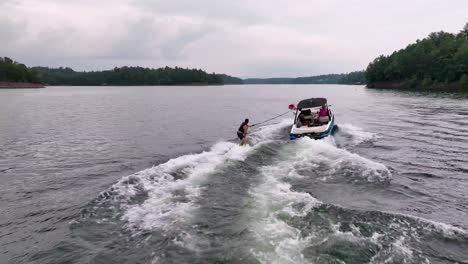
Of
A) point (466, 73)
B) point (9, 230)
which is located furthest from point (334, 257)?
point (466, 73)

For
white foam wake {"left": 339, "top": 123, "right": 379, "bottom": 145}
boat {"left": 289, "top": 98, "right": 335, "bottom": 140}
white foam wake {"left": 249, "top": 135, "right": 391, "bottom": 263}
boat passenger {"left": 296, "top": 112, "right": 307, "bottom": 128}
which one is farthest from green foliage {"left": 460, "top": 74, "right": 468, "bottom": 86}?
white foam wake {"left": 249, "top": 135, "right": 391, "bottom": 263}

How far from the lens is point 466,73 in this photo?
8725cm

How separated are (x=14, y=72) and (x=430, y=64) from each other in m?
146

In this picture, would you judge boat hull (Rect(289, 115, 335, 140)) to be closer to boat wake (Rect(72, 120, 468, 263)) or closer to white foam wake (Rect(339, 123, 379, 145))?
white foam wake (Rect(339, 123, 379, 145))

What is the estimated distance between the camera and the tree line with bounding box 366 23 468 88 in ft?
294

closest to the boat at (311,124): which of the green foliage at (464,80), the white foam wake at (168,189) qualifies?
the white foam wake at (168,189)

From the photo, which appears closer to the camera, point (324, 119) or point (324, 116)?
point (324, 119)

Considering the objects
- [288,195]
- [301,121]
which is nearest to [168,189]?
[288,195]

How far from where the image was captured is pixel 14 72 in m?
127

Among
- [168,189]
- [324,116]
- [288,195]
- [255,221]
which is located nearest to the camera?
[255,221]

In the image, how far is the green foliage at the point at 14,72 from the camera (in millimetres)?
122688

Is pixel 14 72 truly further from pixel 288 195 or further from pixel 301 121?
pixel 288 195

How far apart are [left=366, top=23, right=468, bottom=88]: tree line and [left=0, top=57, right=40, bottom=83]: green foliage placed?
138256 mm

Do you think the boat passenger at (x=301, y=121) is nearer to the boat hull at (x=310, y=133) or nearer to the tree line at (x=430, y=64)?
the boat hull at (x=310, y=133)
